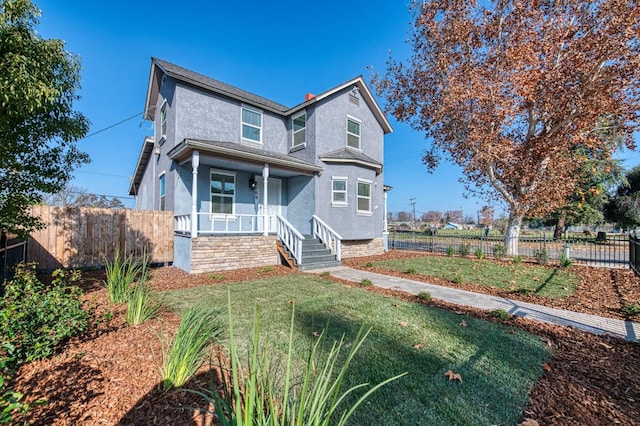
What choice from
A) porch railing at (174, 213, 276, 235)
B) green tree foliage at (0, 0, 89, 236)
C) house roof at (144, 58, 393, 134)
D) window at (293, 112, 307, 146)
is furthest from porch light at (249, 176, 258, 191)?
green tree foliage at (0, 0, 89, 236)

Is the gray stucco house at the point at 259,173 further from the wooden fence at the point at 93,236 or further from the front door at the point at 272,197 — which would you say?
the wooden fence at the point at 93,236

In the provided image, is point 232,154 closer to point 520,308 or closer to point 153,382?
point 153,382

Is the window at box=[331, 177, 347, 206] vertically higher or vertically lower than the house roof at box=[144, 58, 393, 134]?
lower

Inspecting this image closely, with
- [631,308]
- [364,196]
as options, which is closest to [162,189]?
[364,196]

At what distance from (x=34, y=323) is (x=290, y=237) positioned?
7833 millimetres

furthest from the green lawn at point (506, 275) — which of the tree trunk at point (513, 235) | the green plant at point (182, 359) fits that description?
the green plant at point (182, 359)

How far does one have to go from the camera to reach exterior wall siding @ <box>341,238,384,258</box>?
13438 millimetres

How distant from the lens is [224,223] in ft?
38.5

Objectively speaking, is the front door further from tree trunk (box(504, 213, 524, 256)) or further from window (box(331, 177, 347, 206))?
tree trunk (box(504, 213, 524, 256))

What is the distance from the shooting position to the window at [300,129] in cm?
1323

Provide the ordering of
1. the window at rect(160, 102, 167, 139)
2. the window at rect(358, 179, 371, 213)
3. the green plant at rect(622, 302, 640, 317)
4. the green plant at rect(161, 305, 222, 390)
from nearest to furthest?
the green plant at rect(161, 305, 222, 390) → the green plant at rect(622, 302, 640, 317) → the window at rect(160, 102, 167, 139) → the window at rect(358, 179, 371, 213)

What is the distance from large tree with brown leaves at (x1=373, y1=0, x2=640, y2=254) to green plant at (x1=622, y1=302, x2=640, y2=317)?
27.0ft

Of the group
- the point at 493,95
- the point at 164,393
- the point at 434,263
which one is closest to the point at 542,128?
the point at 493,95

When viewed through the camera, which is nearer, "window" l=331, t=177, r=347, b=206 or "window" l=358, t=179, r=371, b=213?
"window" l=331, t=177, r=347, b=206
